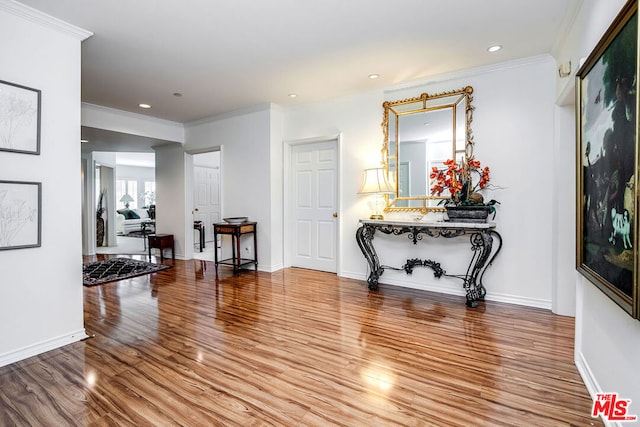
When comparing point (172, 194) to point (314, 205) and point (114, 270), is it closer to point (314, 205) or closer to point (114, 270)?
point (114, 270)

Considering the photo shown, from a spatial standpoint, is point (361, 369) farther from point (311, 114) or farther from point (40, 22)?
point (311, 114)

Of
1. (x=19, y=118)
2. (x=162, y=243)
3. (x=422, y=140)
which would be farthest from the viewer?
(x=162, y=243)

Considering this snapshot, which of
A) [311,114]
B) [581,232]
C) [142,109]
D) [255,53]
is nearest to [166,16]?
[255,53]

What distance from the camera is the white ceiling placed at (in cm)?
235

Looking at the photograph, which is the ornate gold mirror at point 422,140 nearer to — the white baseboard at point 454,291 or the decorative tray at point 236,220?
the white baseboard at point 454,291

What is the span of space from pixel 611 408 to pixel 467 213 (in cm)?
204

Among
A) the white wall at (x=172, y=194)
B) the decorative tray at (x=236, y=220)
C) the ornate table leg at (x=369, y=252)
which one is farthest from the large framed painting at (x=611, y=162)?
the white wall at (x=172, y=194)

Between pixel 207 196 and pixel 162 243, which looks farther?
pixel 207 196

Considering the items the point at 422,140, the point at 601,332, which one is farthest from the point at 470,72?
the point at 601,332

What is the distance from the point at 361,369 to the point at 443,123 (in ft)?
9.41

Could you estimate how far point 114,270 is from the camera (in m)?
4.85

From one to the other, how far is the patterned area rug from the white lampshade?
3531mm

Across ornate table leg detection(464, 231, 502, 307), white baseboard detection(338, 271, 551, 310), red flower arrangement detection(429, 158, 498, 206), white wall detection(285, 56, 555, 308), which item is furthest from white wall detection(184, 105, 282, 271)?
ornate table leg detection(464, 231, 502, 307)

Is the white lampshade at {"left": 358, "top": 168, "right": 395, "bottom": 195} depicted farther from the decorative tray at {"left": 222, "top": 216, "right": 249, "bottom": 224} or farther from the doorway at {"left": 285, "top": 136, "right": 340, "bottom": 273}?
the decorative tray at {"left": 222, "top": 216, "right": 249, "bottom": 224}
